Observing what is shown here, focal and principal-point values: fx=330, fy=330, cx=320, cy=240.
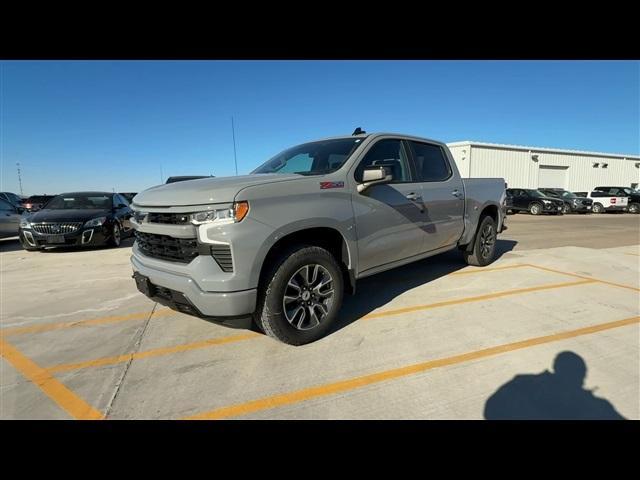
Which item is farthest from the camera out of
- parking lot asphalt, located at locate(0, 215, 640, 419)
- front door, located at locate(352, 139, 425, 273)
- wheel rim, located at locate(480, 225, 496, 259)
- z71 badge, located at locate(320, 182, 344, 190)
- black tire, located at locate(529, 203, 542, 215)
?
black tire, located at locate(529, 203, 542, 215)

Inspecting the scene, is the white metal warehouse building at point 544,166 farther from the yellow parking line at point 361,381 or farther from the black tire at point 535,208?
the yellow parking line at point 361,381

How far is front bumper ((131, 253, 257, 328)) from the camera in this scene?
2.49 meters

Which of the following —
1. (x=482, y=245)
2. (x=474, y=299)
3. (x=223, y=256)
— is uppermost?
(x=223, y=256)

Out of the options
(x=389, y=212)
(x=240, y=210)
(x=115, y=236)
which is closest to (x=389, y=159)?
(x=389, y=212)

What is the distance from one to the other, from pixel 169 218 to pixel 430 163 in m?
3.44

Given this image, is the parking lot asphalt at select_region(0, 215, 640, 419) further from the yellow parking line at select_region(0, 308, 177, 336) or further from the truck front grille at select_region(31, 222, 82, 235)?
the truck front grille at select_region(31, 222, 82, 235)

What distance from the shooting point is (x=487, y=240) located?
595 cm

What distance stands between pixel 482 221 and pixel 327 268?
383 centimetres

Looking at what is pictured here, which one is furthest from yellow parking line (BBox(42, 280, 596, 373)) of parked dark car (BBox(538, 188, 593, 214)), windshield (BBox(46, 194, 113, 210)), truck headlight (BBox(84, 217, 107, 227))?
parked dark car (BBox(538, 188, 593, 214))

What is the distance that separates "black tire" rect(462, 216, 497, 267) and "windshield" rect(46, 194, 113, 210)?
8.96 metres

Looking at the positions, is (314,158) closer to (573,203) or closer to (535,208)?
(535,208)

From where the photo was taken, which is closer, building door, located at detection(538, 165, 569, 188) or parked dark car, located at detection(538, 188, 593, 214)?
parked dark car, located at detection(538, 188, 593, 214)
